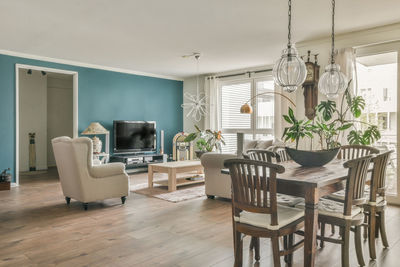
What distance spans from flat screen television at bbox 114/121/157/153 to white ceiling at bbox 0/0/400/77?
1.77 meters

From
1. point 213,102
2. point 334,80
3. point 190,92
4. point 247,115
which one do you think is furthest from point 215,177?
point 190,92

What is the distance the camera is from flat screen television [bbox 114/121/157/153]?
7.44m

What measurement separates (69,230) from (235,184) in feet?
7.07

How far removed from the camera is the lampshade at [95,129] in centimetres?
670

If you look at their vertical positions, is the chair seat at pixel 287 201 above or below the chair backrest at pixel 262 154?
below

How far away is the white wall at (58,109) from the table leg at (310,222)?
811cm

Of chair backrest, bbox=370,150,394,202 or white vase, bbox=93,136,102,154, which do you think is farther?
white vase, bbox=93,136,102,154

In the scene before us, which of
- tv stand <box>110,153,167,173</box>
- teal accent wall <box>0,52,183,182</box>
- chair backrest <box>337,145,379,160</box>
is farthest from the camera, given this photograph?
tv stand <box>110,153,167,173</box>

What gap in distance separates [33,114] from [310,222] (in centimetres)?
806

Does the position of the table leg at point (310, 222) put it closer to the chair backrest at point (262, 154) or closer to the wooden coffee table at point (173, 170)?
the chair backrest at point (262, 154)

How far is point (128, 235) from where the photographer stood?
10.5 feet

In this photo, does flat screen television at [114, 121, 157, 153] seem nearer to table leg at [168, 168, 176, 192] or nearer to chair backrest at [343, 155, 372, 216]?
table leg at [168, 168, 176, 192]

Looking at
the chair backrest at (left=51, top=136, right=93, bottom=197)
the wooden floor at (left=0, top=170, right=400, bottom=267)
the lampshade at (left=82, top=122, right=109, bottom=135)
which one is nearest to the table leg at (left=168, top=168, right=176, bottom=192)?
the wooden floor at (left=0, top=170, right=400, bottom=267)

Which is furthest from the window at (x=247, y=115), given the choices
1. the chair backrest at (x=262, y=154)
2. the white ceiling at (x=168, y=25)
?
the chair backrest at (x=262, y=154)
